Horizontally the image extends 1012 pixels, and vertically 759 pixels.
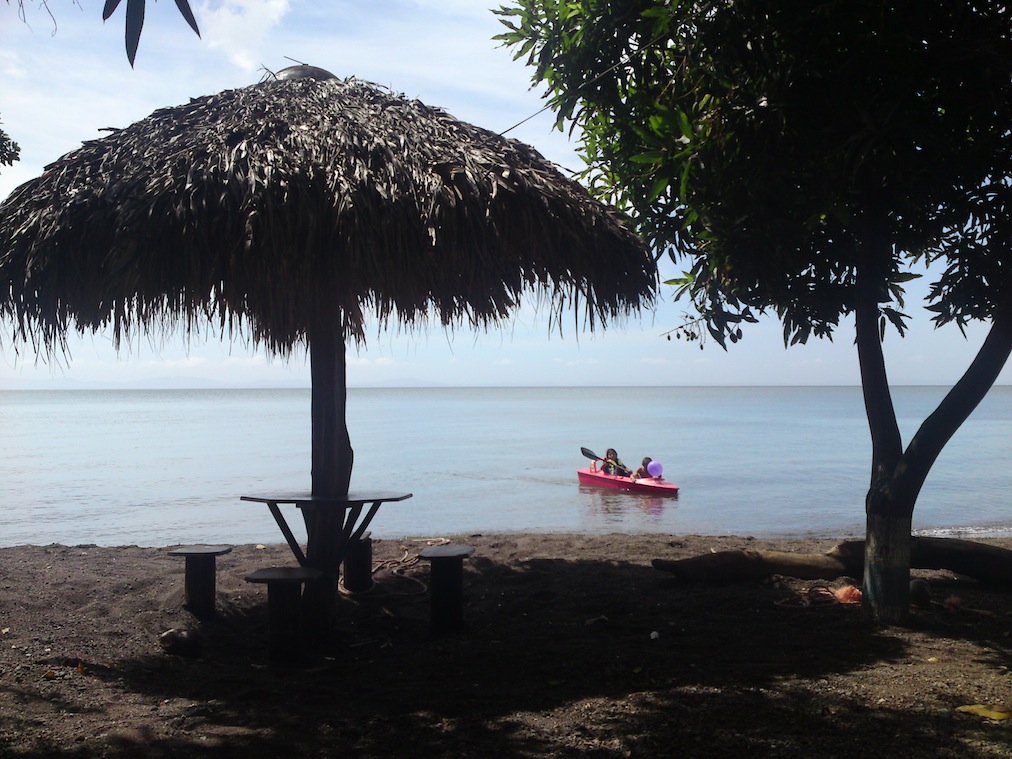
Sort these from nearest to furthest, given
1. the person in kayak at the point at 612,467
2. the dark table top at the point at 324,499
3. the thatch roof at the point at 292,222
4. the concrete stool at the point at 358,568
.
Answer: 1. the thatch roof at the point at 292,222
2. the dark table top at the point at 324,499
3. the concrete stool at the point at 358,568
4. the person in kayak at the point at 612,467

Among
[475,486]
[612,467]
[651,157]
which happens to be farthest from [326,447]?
[475,486]

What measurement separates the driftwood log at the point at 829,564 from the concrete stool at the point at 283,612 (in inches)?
123

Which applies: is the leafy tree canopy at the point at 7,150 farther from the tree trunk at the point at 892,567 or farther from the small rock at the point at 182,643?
the tree trunk at the point at 892,567

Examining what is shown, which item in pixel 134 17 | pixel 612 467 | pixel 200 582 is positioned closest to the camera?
pixel 134 17

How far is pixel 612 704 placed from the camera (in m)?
4.28

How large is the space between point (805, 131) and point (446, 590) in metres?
3.89

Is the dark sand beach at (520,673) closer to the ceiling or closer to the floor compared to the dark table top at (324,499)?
closer to the floor

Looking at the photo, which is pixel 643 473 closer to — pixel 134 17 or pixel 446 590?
pixel 446 590

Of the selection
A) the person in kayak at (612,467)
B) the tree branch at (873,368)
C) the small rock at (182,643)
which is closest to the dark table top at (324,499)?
the small rock at (182,643)

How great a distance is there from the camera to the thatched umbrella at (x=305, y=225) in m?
5.06

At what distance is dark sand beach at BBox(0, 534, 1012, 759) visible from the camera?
3.82 m

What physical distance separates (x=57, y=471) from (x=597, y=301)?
941 inches

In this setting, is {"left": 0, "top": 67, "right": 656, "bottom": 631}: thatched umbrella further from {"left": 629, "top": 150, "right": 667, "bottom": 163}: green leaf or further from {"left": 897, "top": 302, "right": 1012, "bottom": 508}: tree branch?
{"left": 897, "top": 302, "right": 1012, "bottom": 508}: tree branch

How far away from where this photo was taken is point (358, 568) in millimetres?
7266
